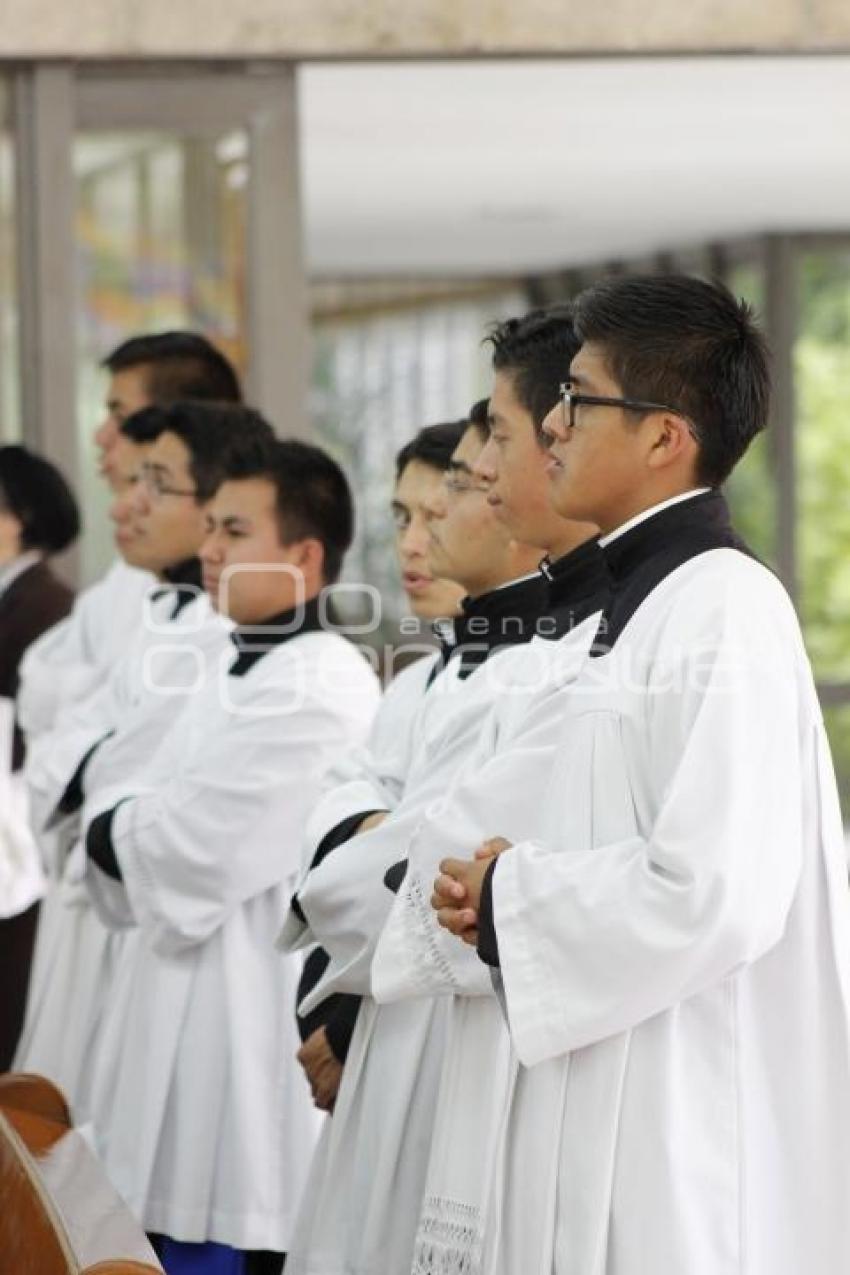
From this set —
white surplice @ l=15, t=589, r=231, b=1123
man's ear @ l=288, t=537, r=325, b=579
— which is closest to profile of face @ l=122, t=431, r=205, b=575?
white surplice @ l=15, t=589, r=231, b=1123

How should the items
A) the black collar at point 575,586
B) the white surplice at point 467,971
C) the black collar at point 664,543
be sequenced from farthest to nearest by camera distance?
the black collar at point 575,586, the white surplice at point 467,971, the black collar at point 664,543

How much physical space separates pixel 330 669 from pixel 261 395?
2283mm

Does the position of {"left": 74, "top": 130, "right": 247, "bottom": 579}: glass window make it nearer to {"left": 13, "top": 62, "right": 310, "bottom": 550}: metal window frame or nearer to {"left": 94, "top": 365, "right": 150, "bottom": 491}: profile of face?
{"left": 13, "top": 62, "right": 310, "bottom": 550}: metal window frame

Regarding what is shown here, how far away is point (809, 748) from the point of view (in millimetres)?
2299

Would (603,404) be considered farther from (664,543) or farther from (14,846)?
(14,846)

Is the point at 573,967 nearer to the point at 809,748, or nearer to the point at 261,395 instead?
the point at 809,748

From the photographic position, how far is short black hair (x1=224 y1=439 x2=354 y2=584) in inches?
150

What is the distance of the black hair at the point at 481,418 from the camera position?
309 cm

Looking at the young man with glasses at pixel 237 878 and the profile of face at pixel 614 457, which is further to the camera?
the young man with glasses at pixel 237 878

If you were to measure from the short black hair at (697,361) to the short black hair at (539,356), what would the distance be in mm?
368

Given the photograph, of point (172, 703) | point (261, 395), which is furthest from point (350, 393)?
point (172, 703)

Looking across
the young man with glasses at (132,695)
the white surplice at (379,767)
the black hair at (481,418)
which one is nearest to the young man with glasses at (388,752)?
the white surplice at (379,767)

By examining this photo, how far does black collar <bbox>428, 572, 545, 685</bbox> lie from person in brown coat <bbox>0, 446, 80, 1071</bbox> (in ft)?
7.67

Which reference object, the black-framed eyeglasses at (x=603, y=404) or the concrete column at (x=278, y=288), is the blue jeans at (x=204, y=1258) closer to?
the black-framed eyeglasses at (x=603, y=404)
